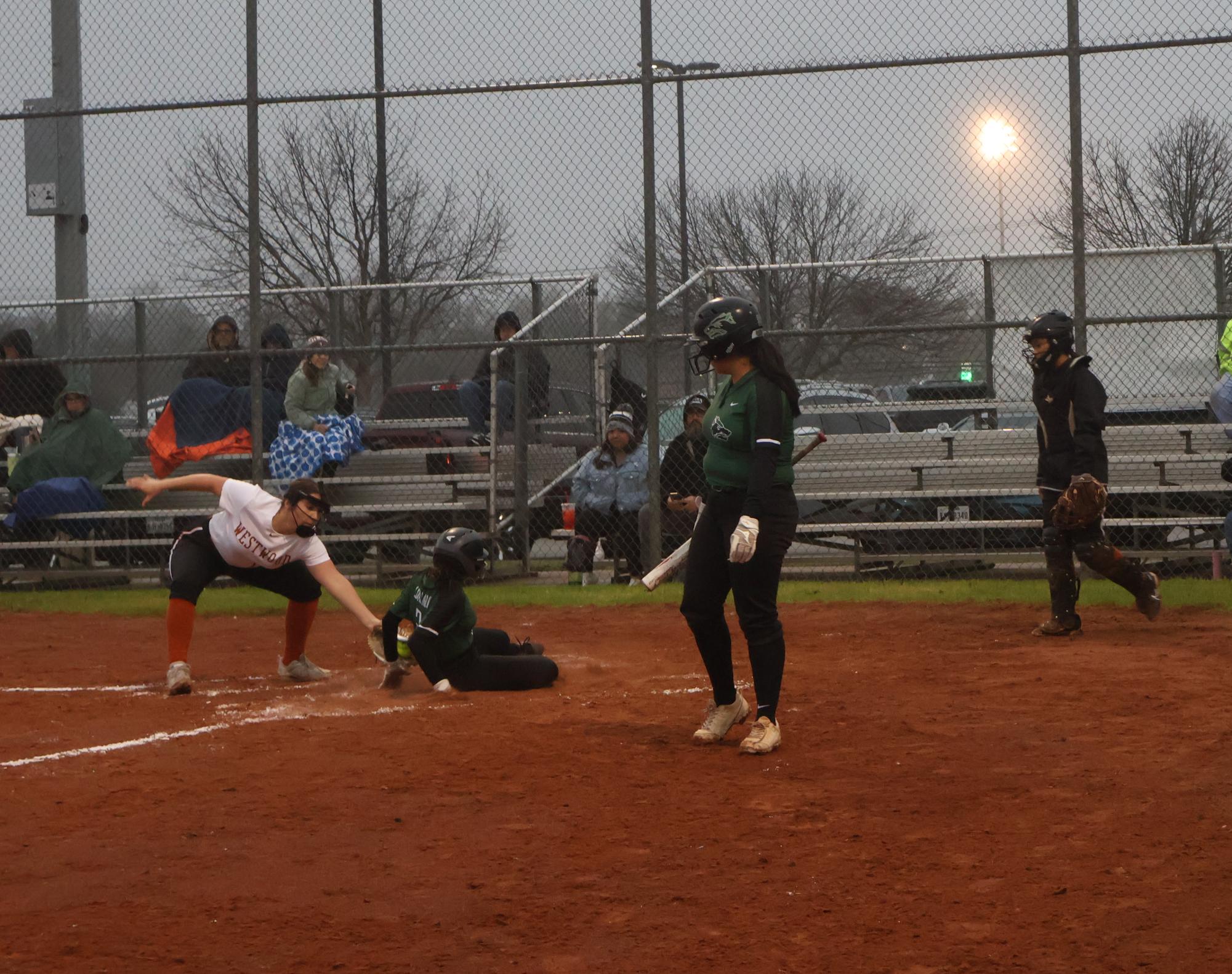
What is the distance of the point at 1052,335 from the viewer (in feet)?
31.7

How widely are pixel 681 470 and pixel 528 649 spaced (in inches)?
177

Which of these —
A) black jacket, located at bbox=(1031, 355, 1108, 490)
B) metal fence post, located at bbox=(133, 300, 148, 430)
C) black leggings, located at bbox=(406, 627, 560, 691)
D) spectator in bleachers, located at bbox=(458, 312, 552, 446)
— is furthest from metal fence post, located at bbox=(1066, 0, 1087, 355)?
metal fence post, located at bbox=(133, 300, 148, 430)

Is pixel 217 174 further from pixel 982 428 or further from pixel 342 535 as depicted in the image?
pixel 982 428

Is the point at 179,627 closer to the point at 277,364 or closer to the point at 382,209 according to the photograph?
the point at 277,364

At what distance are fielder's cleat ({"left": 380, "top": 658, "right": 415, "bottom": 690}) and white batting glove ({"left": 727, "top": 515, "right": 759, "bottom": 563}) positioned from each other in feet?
8.63

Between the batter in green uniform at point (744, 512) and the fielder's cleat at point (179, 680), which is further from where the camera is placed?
the fielder's cleat at point (179, 680)

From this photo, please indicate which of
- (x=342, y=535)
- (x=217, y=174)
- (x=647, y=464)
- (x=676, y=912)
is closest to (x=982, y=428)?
(x=647, y=464)

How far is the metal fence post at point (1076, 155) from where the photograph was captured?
11602 millimetres

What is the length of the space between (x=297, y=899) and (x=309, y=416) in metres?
9.80

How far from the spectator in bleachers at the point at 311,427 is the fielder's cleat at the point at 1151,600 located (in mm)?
7316

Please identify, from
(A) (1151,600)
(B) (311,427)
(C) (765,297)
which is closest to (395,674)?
(A) (1151,600)

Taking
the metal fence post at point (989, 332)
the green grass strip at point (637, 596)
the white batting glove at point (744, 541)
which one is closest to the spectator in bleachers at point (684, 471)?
the green grass strip at point (637, 596)

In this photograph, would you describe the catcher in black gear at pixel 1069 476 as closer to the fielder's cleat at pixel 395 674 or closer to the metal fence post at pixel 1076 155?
the metal fence post at pixel 1076 155

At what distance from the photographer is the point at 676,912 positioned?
4.29 metres
